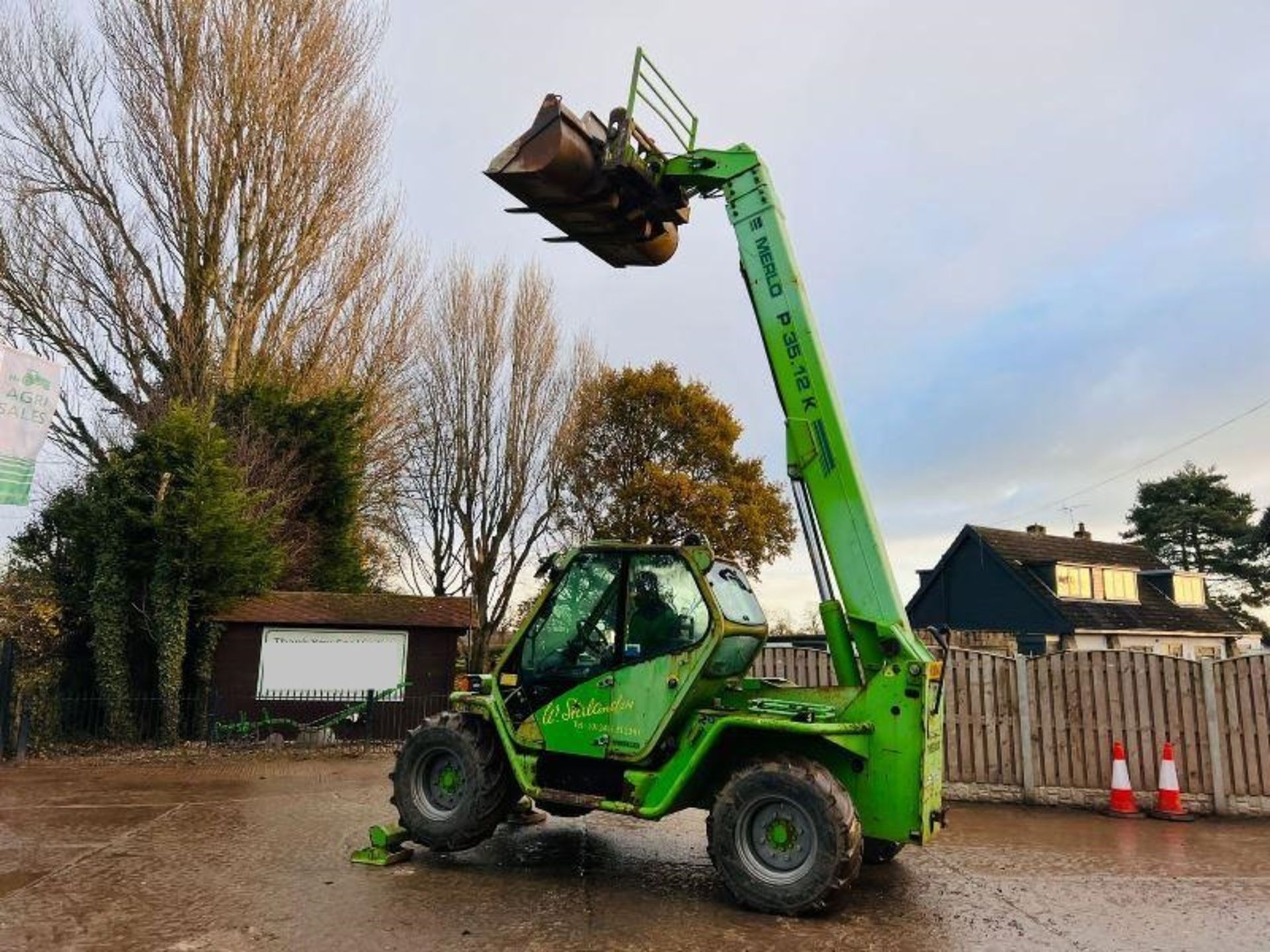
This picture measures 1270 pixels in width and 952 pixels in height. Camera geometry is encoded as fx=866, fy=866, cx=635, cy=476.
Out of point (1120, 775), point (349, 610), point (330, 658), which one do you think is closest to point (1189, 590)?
point (1120, 775)

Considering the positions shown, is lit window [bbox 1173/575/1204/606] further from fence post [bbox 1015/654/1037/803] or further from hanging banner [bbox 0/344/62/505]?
hanging banner [bbox 0/344/62/505]

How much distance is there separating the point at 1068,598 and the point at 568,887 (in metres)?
27.0

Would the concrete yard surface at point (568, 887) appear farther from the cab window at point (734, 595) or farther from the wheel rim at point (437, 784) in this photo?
the cab window at point (734, 595)

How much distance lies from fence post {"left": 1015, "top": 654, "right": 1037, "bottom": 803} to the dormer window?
90.0ft

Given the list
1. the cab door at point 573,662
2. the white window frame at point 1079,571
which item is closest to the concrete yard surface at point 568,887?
the cab door at point 573,662

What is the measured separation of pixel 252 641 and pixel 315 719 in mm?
1590

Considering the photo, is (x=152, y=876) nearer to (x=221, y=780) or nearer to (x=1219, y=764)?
(x=221, y=780)

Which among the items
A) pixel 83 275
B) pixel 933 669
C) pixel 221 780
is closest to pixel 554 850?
pixel 933 669

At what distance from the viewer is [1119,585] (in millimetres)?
30422

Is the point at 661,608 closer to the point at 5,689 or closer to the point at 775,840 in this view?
the point at 775,840

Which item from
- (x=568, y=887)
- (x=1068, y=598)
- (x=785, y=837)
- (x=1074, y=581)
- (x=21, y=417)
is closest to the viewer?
(x=785, y=837)

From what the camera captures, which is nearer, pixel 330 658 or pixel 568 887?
pixel 568 887

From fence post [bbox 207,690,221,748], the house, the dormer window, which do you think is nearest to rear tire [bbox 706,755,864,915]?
fence post [bbox 207,690,221,748]

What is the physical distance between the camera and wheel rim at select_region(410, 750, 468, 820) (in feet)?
Result: 20.6
